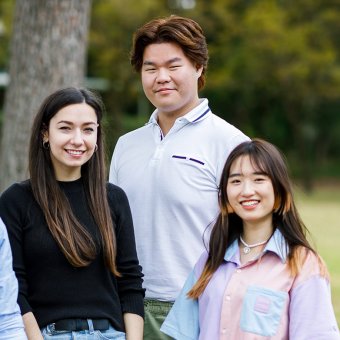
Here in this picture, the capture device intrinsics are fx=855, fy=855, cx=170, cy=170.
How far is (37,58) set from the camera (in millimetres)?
6535

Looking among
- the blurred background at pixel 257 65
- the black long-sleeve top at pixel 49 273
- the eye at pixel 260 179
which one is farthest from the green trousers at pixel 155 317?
the blurred background at pixel 257 65

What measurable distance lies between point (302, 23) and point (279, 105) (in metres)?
6.86

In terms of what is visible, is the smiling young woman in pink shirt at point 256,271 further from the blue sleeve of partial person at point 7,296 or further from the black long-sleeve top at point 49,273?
the blue sleeve of partial person at point 7,296

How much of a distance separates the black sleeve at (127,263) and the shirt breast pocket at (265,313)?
42 centimetres

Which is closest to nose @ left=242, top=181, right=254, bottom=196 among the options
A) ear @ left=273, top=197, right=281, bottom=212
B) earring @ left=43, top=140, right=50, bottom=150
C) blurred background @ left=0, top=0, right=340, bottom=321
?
ear @ left=273, top=197, right=281, bottom=212

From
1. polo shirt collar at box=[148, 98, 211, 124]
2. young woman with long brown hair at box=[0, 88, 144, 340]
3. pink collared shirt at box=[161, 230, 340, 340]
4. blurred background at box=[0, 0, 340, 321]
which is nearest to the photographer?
pink collared shirt at box=[161, 230, 340, 340]

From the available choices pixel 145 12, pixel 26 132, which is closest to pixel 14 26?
pixel 26 132

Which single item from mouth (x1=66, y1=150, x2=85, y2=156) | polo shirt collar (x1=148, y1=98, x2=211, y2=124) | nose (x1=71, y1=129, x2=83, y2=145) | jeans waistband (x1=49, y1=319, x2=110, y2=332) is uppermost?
polo shirt collar (x1=148, y1=98, x2=211, y2=124)

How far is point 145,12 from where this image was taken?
89.9 ft

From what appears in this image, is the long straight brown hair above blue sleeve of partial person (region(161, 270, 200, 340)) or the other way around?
above

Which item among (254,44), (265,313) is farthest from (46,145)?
(254,44)

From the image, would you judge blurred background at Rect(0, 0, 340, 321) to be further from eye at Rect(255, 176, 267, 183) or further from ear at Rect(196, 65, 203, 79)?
eye at Rect(255, 176, 267, 183)

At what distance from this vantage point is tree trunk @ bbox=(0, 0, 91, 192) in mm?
6438

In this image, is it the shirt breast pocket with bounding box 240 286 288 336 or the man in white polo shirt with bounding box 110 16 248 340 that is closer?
the shirt breast pocket with bounding box 240 286 288 336
